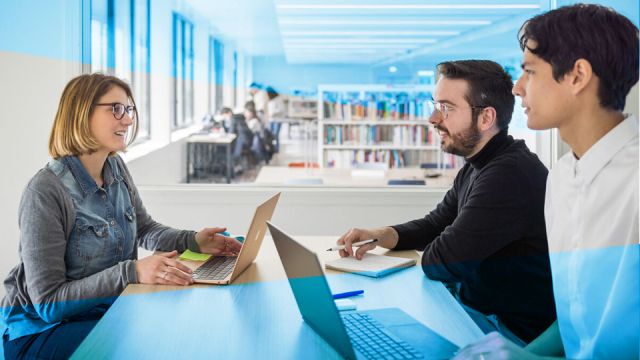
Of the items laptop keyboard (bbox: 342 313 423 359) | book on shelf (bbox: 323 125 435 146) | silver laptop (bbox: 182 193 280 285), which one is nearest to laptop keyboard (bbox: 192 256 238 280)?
silver laptop (bbox: 182 193 280 285)

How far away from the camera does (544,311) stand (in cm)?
198

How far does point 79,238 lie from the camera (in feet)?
6.72

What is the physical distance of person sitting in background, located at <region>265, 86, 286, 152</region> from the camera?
168 inches

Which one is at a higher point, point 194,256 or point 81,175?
point 81,175

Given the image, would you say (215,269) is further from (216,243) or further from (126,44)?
(126,44)

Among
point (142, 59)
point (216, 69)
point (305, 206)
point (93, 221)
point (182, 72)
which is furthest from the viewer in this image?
point (142, 59)

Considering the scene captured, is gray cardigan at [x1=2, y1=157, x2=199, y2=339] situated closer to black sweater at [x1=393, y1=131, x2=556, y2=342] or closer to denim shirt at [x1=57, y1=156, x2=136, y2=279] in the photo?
denim shirt at [x1=57, y1=156, x2=136, y2=279]

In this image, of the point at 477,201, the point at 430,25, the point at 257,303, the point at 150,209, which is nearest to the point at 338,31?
the point at 430,25

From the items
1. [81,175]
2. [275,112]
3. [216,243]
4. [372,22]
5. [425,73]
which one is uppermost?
[372,22]

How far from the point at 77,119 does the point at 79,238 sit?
15.0 inches

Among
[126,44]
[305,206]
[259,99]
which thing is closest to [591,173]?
[305,206]

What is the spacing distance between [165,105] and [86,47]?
1.28 meters

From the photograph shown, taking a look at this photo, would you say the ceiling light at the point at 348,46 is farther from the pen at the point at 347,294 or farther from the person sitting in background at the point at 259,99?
the pen at the point at 347,294

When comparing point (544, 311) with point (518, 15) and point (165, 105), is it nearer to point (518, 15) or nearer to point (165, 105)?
point (518, 15)
